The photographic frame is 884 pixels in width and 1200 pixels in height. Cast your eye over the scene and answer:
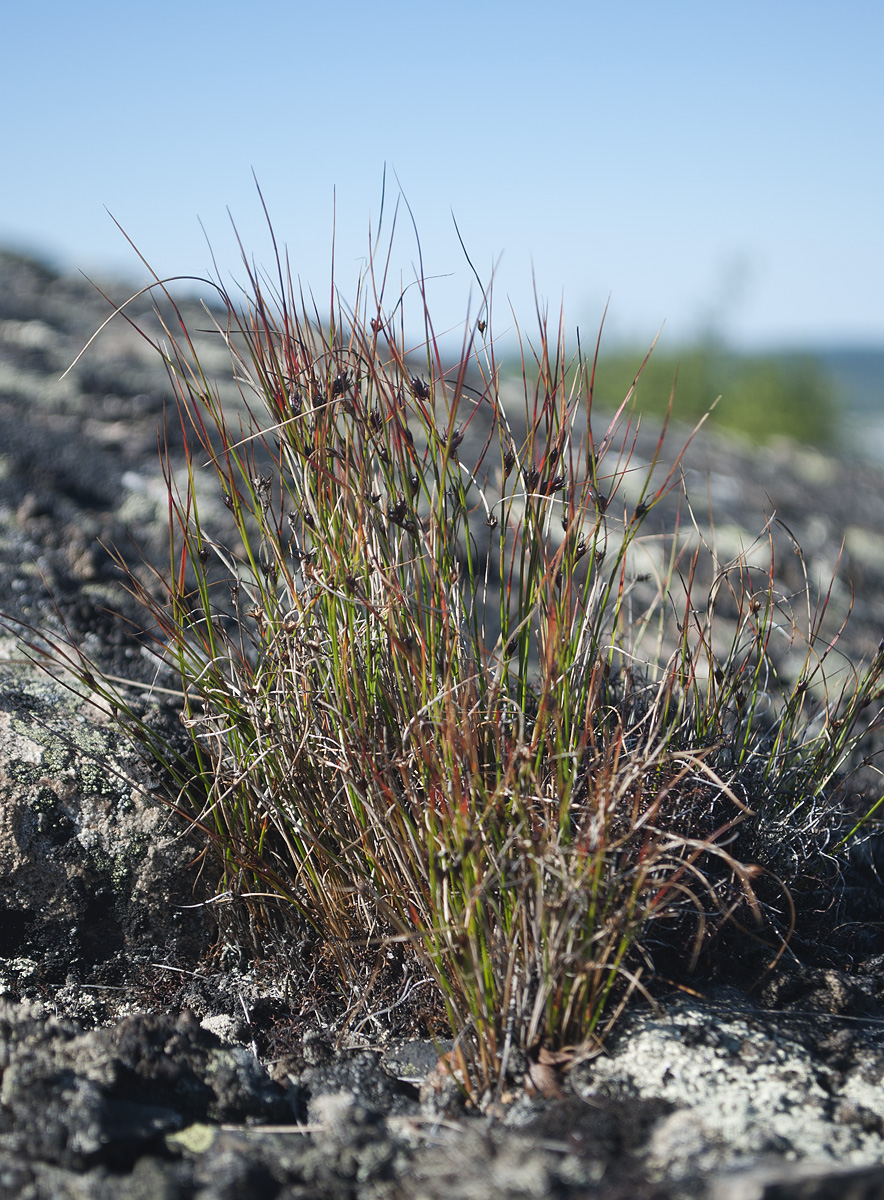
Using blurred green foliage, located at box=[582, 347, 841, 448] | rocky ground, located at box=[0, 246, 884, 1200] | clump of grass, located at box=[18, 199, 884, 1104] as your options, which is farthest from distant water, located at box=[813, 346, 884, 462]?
rocky ground, located at box=[0, 246, 884, 1200]

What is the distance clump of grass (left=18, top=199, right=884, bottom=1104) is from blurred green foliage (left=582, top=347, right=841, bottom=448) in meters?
14.0

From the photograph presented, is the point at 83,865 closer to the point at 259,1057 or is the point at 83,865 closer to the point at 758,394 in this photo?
the point at 259,1057

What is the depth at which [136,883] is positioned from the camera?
1.50 metres

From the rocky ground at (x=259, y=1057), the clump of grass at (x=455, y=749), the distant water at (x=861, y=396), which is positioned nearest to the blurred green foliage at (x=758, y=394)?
the distant water at (x=861, y=396)

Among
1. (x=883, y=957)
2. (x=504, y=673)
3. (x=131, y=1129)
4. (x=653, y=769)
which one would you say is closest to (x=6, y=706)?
(x=131, y=1129)

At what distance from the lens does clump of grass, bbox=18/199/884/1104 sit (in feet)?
3.81

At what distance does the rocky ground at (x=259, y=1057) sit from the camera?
0.97 m

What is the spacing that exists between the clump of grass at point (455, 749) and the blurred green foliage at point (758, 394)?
1401 cm

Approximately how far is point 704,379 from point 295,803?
17.7 meters

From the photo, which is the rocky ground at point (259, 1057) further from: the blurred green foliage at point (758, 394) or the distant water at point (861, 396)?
the distant water at point (861, 396)

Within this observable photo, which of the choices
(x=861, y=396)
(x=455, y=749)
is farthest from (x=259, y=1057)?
(x=861, y=396)

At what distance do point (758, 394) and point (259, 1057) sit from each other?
1607 cm

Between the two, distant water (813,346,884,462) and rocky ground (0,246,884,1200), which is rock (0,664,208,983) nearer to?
rocky ground (0,246,884,1200)

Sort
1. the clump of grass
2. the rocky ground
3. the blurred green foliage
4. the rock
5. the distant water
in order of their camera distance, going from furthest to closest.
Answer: the distant water
the blurred green foliage
the rock
the clump of grass
the rocky ground
